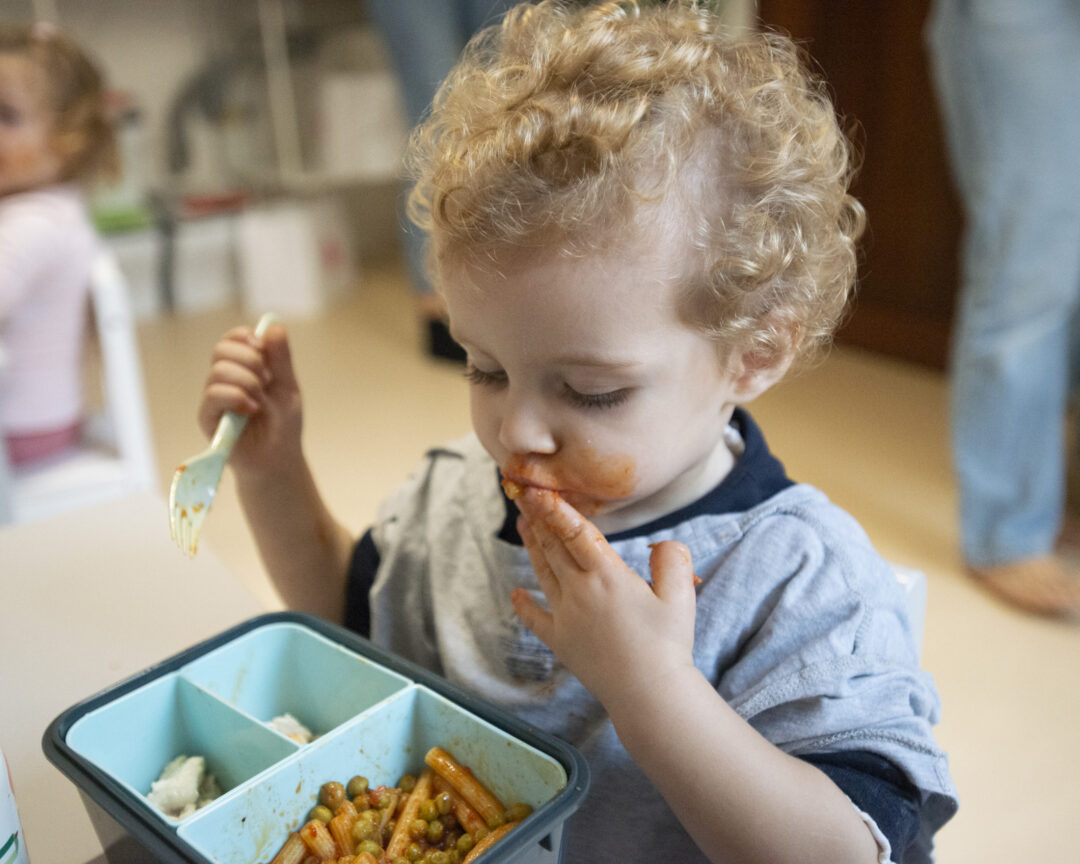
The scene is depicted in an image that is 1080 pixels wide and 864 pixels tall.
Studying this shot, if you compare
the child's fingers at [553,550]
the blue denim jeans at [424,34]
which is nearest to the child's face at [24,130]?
the blue denim jeans at [424,34]

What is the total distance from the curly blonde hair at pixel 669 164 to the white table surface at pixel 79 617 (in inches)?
13.1

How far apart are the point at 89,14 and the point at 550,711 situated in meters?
3.17

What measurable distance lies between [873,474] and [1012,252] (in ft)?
2.07

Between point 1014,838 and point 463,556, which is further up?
point 463,556

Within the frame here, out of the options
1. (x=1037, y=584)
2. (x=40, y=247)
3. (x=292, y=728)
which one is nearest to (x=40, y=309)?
(x=40, y=247)

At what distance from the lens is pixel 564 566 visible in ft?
1.95

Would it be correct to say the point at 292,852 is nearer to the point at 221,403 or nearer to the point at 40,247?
the point at 221,403

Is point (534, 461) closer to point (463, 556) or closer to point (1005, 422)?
Result: point (463, 556)

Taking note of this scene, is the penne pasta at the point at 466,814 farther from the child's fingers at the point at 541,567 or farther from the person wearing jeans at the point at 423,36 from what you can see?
the person wearing jeans at the point at 423,36

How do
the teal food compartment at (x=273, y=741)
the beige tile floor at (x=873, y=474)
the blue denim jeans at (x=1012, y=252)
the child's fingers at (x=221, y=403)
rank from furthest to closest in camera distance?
the blue denim jeans at (x=1012, y=252) < the beige tile floor at (x=873, y=474) < the child's fingers at (x=221, y=403) < the teal food compartment at (x=273, y=741)

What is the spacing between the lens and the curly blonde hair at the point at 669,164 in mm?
592

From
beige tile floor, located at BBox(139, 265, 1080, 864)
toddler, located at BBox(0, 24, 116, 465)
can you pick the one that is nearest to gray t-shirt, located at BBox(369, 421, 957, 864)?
beige tile floor, located at BBox(139, 265, 1080, 864)

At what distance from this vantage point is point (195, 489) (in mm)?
711

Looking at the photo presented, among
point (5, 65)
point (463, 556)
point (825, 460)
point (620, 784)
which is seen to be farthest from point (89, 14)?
point (620, 784)
